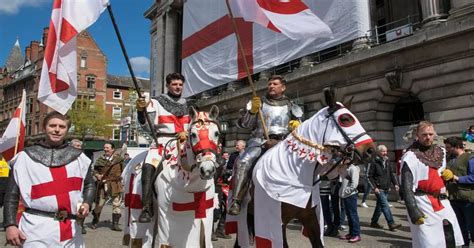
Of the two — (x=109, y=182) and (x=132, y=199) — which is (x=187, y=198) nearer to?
(x=132, y=199)

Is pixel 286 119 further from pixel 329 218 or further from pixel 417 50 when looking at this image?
pixel 417 50

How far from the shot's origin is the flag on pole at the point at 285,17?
6785 mm

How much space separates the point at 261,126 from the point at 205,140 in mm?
1746

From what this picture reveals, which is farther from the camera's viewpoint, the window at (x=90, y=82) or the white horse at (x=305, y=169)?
the window at (x=90, y=82)

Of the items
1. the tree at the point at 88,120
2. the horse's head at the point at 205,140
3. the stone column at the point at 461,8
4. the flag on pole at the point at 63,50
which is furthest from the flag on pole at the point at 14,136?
the tree at the point at 88,120

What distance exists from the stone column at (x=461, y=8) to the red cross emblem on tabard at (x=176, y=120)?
12981 mm

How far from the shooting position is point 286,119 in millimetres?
5703

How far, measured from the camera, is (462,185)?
694cm

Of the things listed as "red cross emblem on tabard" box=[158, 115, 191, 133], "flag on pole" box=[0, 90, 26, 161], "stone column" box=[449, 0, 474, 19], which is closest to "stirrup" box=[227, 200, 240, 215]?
"red cross emblem on tabard" box=[158, 115, 191, 133]

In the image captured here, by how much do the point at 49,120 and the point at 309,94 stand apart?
1782 centimetres

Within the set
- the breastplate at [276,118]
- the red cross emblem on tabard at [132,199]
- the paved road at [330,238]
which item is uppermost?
the breastplate at [276,118]

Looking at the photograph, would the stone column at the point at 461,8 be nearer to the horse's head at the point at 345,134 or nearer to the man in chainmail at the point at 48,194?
the horse's head at the point at 345,134

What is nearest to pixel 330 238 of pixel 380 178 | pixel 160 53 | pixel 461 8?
pixel 380 178

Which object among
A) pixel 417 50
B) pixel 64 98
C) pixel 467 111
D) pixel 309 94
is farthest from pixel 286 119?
pixel 309 94
